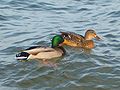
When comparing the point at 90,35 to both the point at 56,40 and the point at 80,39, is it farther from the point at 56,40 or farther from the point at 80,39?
the point at 56,40

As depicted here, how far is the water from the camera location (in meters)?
8.73

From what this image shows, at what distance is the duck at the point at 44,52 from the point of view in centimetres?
998

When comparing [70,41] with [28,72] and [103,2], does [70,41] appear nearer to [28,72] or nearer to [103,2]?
[28,72]

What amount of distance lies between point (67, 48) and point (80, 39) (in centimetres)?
47

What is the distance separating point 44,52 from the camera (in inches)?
407

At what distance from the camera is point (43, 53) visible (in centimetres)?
1033

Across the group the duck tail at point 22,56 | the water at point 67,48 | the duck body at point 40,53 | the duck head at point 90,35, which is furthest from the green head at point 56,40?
the duck tail at point 22,56

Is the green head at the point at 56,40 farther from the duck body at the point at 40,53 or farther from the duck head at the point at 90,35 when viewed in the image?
the duck head at the point at 90,35

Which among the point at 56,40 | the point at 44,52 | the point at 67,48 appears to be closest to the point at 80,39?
the point at 67,48

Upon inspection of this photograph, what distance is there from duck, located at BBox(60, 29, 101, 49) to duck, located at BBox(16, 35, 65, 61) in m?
0.54

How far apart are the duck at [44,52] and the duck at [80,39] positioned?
0.54m

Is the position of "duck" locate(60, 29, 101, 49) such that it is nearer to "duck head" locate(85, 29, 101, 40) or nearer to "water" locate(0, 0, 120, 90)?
"duck head" locate(85, 29, 101, 40)

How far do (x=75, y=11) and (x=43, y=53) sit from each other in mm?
5072

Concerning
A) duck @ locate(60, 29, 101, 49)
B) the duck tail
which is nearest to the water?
the duck tail
